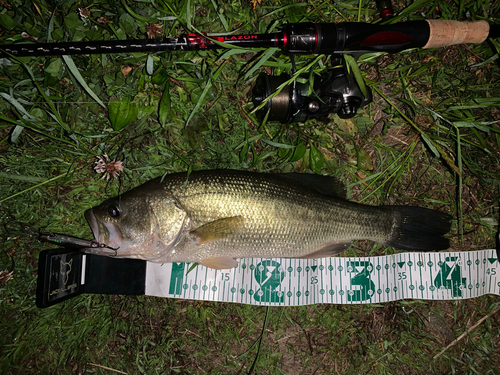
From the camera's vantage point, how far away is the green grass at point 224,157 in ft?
9.21

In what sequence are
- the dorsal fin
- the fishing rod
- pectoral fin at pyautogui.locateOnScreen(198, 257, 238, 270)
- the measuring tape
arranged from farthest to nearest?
the measuring tape → the dorsal fin → pectoral fin at pyautogui.locateOnScreen(198, 257, 238, 270) → the fishing rod

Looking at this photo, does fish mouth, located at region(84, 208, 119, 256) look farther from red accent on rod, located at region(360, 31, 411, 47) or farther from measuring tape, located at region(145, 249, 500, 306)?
red accent on rod, located at region(360, 31, 411, 47)

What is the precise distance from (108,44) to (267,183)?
1694 millimetres

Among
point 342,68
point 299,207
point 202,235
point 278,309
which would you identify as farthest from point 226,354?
point 342,68

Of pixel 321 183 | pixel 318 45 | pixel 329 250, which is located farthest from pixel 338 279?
pixel 318 45

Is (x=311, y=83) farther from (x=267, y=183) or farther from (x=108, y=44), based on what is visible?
(x=108, y=44)

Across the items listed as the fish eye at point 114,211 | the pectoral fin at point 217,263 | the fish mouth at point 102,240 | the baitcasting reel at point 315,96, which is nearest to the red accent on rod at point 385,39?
the baitcasting reel at point 315,96

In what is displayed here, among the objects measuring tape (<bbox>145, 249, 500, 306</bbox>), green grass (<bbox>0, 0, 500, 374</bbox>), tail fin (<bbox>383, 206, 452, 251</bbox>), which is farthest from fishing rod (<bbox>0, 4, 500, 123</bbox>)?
measuring tape (<bbox>145, 249, 500, 306</bbox>)

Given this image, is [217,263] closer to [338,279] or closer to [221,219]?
[221,219]

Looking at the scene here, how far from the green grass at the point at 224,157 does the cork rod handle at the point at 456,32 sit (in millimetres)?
452

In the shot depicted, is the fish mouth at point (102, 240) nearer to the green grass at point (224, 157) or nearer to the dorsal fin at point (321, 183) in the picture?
the green grass at point (224, 157)

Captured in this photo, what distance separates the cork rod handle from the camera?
2430 millimetres

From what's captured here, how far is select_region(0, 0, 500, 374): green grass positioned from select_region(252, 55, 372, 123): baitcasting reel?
0.88 feet

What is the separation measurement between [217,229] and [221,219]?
0.09 metres
